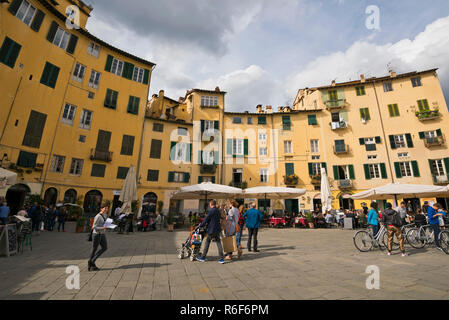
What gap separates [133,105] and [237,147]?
13.5 m

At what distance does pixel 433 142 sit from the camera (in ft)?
74.0

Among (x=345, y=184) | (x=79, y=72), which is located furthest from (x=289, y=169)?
(x=79, y=72)

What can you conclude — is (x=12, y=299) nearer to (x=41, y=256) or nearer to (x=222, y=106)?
(x=41, y=256)

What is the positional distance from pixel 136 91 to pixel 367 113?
2818 cm

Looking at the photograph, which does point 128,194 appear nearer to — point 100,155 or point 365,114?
point 100,155

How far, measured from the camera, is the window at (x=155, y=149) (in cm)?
2414

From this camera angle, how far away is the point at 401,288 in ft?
12.2

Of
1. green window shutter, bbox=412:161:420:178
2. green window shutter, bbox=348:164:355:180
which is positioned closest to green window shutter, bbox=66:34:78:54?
green window shutter, bbox=348:164:355:180

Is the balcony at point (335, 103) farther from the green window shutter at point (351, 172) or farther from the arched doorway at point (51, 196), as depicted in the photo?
the arched doorway at point (51, 196)

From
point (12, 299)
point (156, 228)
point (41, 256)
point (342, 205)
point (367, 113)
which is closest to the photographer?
point (12, 299)

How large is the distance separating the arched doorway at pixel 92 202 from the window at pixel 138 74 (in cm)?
1363

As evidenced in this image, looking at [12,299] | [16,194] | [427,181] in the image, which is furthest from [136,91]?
[427,181]

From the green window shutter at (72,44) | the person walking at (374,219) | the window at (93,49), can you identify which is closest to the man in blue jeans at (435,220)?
the person walking at (374,219)

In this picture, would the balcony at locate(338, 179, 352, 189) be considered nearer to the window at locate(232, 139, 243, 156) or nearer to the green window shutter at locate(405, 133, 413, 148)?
the green window shutter at locate(405, 133, 413, 148)
